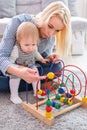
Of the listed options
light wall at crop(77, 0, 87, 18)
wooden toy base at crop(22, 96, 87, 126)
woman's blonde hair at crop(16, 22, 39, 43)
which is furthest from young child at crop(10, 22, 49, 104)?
light wall at crop(77, 0, 87, 18)

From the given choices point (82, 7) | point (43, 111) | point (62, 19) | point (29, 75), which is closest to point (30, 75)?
point (29, 75)

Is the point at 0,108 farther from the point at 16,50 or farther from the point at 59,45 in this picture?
the point at 59,45

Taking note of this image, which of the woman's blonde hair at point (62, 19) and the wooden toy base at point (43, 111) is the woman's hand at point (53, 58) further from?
the wooden toy base at point (43, 111)

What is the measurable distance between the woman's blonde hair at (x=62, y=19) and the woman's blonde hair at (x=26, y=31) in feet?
0.20

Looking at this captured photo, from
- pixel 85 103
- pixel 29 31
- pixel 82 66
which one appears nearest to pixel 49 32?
pixel 29 31

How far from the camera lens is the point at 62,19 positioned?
1179 mm

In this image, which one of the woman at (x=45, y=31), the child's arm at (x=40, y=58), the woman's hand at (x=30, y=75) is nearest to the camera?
the woman's hand at (x=30, y=75)

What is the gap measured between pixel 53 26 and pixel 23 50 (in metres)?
0.21

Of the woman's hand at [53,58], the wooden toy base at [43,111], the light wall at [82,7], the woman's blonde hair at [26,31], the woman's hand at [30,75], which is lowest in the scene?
the wooden toy base at [43,111]

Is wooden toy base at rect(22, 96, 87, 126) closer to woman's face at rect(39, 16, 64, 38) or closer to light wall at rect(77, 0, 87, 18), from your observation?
woman's face at rect(39, 16, 64, 38)

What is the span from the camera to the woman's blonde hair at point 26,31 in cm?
119

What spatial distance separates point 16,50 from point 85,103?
1.55ft

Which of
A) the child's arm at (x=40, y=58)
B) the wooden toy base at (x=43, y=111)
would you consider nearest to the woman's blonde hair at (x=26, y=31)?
the child's arm at (x=40, y=58)

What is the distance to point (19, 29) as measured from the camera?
4.02 feet
